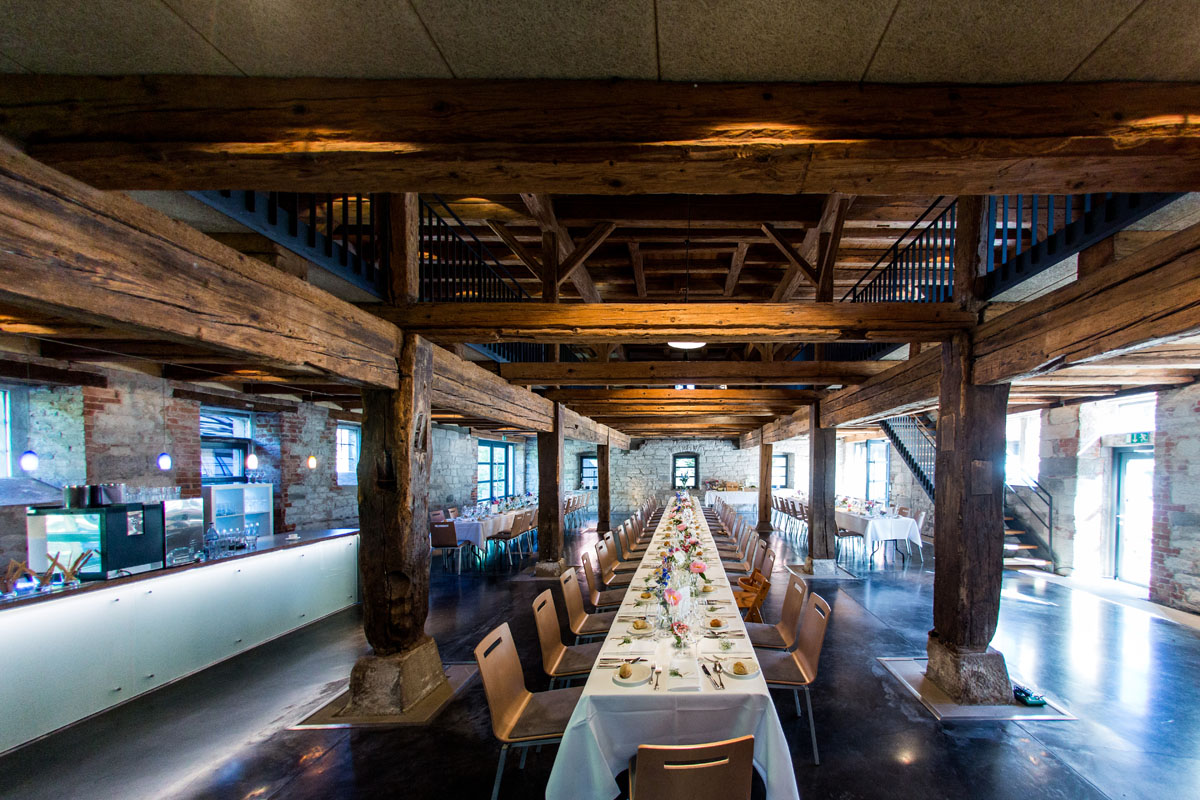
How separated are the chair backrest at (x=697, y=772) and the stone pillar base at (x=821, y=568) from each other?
678cm

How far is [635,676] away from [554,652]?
4.13 ft

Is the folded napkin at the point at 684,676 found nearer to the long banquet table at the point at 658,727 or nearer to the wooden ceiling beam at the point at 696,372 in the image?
the long banquet table at the point at 658,727

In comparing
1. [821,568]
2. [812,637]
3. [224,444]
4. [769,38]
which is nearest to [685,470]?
[821,568]

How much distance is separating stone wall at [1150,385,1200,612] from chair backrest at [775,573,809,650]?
591cm

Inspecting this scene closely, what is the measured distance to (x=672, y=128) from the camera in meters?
1.75

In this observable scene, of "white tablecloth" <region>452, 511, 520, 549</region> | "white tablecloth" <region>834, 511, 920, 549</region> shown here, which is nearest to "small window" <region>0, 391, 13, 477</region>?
"white tablecloth" <region>452, 511, 520, 549</region>

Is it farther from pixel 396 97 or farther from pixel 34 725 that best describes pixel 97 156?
pixel 34 725

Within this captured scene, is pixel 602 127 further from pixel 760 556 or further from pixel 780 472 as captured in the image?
pixel 780 472

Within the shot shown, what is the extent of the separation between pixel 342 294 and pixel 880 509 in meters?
10.5

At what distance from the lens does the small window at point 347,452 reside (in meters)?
9.00

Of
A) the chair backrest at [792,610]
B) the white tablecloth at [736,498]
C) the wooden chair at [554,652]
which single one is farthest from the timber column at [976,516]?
the white tablecloth at [736,498]

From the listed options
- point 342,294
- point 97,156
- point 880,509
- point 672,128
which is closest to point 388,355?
point 342,294

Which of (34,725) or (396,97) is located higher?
(396,97)

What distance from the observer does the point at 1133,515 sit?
26.8ft
